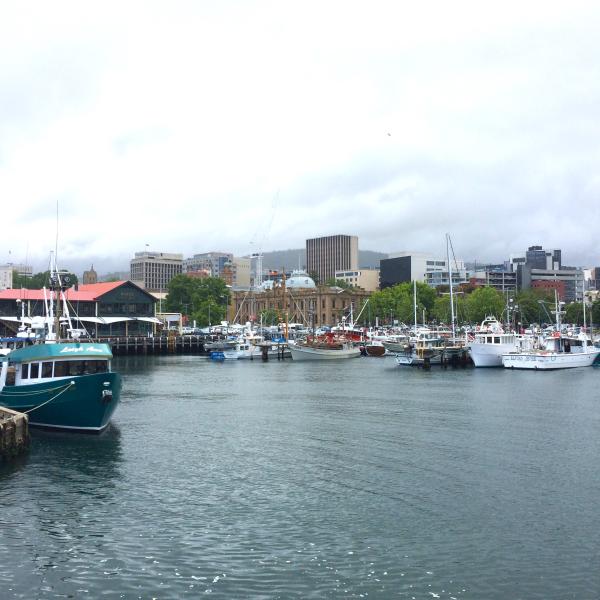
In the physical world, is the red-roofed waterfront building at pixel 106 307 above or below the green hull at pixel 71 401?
above

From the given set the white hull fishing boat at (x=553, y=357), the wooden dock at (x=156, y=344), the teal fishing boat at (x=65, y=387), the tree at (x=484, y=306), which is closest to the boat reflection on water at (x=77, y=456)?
the teal fishing boat at (x=65, y=387)

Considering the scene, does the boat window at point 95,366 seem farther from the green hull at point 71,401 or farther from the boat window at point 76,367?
the green hull at point 71,401

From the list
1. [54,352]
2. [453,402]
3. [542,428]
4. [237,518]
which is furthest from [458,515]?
[453,402]

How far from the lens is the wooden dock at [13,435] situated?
3628cm

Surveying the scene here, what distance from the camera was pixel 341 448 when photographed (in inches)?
1593

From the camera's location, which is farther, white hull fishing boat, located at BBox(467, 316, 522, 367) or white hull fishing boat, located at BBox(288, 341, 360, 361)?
white hull fishing boat, located at BBox(288, 341, 360, 361)

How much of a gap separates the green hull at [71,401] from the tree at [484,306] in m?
151

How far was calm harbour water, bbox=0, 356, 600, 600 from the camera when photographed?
21797 millimetres

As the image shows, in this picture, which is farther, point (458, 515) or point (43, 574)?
point (458, 515)

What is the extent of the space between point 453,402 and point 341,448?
927 inches

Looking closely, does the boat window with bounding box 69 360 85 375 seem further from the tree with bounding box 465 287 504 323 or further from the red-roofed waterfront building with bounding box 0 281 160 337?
the tree with bounding box 465 287 504 323

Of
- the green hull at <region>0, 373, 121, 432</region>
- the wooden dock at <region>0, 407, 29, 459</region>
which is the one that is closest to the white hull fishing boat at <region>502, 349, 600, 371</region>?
the green hull at <region>0, 373, 121, 432</region>

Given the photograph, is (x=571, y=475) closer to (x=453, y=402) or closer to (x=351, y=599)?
(x=351, y=599)

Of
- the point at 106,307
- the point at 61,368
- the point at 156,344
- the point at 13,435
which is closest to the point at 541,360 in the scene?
the point at 61,368
